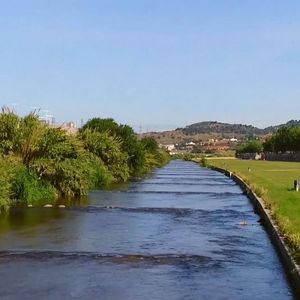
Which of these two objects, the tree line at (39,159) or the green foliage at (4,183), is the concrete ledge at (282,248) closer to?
the green foliage at (4,183)

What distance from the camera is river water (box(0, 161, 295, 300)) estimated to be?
16.5 metres

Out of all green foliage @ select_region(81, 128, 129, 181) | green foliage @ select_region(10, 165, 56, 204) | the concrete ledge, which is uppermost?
green foliage @ select_region(81, 128, 129, 181)

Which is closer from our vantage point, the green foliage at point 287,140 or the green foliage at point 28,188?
the green foliage at point 28,188

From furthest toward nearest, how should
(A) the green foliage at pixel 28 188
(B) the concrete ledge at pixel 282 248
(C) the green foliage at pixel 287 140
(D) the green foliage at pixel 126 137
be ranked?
(C) the green foliage at pixel 287 140 < (D) the green foliage at pixel 126 137 < (A) the green foliage at pixel 28 188 < (B) the concrete ledge at pixel 282 248

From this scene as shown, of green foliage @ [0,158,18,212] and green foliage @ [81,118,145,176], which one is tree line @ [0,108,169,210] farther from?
green foliage @ [81,118,145,176]

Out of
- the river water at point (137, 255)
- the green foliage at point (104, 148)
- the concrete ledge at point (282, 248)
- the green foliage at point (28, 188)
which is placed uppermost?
the green foliage at point (104, 148)

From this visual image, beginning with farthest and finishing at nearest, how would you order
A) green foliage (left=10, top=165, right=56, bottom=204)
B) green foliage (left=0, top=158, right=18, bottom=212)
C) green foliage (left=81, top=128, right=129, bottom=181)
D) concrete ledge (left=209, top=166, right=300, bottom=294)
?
green foliage (left=81, top=128, right=129, bottom=181) < green foliage (left=10, top=165, right=56, bottom=204) < green foliage (left=0, top=158, right=18, bottom=212) < concrete ledge (left=209, top=166, right=300, bottom=294)

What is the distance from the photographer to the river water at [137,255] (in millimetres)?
16484

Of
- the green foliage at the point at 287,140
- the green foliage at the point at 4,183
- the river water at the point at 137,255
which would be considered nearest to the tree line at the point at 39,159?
the green foliage at the point at 4,183

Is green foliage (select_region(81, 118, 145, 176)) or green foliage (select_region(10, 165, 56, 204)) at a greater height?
green foliage (select_region(81, 118, 145, 176))

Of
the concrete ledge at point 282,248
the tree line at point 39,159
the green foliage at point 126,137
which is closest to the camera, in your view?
the concrete ledge at point 282,248

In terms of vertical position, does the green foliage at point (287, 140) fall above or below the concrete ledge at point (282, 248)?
above

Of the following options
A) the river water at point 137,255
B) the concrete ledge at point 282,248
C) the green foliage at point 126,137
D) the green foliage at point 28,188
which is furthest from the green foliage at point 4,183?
the green foliage at point 126,137

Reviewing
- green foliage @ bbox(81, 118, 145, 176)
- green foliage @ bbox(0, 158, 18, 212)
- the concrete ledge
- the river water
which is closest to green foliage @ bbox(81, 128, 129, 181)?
green foliage @ bbox(81, 118, 145, 176)
